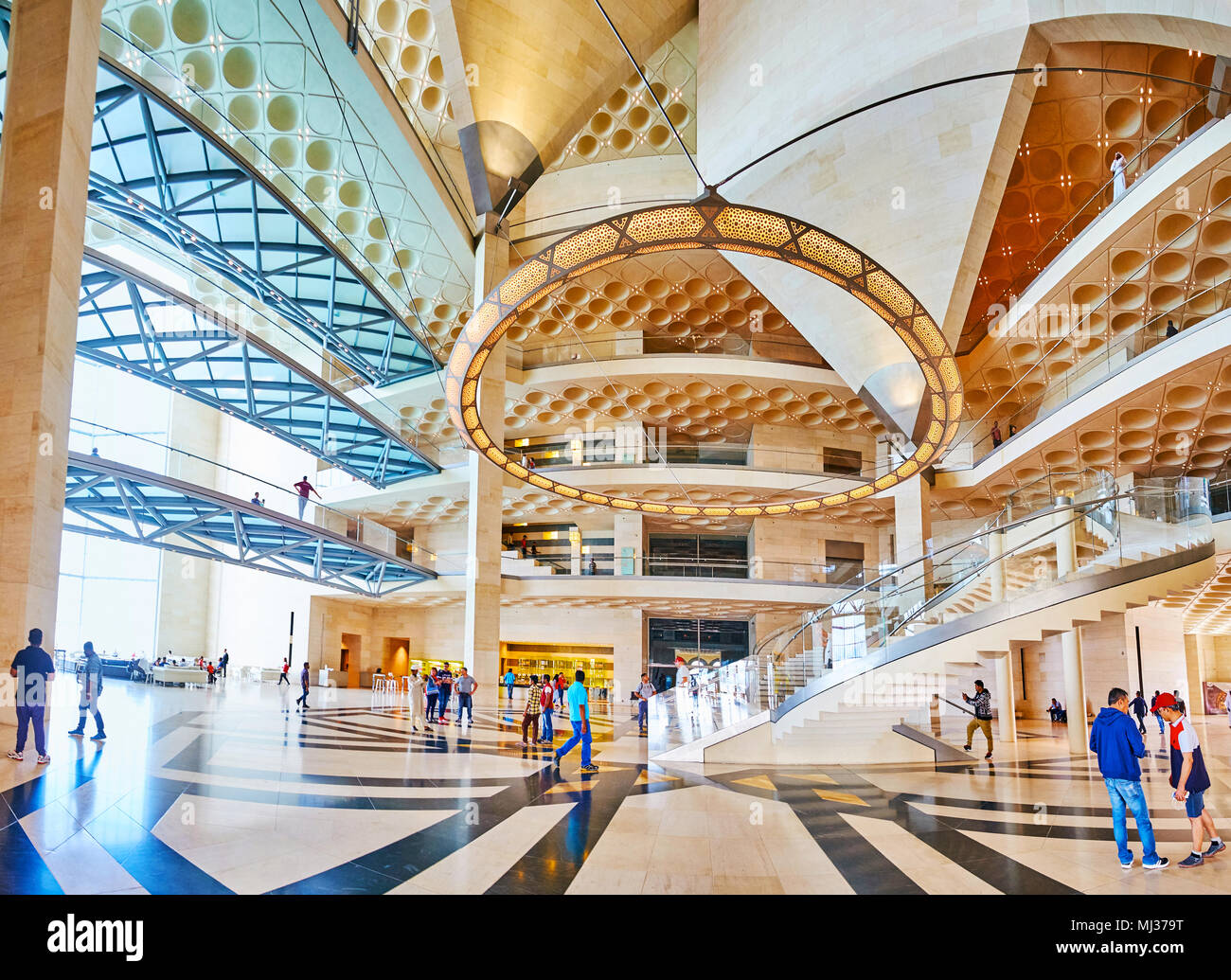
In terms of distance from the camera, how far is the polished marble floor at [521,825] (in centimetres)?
504

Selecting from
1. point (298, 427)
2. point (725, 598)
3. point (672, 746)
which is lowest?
point (672, 746)

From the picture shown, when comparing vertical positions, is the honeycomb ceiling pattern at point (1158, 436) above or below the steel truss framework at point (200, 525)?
above

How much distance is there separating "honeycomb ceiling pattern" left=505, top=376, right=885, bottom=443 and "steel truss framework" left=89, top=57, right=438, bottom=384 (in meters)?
5.88

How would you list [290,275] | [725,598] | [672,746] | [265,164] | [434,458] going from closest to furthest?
[672,746]
[265,164]
[290,275]
[725,598]
[434,458]

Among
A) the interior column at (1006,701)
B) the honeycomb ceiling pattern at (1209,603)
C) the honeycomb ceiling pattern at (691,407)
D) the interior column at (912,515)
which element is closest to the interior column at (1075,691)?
the interior column at (1006,701)

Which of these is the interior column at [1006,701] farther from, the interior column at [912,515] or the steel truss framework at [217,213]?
the steel truss framework at [217,213]

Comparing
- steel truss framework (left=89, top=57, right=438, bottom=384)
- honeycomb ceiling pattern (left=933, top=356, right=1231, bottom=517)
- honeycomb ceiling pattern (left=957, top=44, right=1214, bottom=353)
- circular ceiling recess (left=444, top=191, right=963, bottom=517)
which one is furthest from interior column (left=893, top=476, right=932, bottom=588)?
steel truss framework (left=89, top=57, right=438, bottom=384)

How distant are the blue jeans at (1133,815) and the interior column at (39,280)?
1092 centimetres

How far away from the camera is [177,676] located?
Result: 29.2m

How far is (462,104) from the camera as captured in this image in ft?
71.1

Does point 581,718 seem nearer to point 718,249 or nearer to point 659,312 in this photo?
point 718,249
